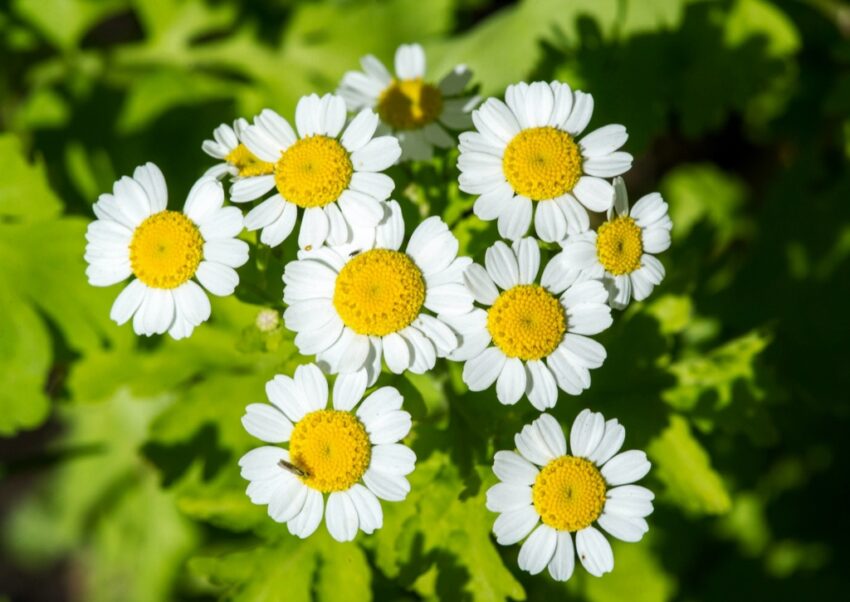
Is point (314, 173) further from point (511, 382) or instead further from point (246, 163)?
point (511, 382)

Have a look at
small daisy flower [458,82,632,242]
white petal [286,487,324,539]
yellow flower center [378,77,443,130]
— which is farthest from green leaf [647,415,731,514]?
yellow flower center [378,77,443,130]

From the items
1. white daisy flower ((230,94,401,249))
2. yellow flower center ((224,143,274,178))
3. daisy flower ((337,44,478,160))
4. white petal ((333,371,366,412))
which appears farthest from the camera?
daisy flower ((337,44,478,160))

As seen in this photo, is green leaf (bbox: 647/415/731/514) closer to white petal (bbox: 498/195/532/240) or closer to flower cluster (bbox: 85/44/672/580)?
flower cluster (bbox: 85/44/672/580)

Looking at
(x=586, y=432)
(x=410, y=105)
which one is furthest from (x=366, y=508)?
(x=410, y=105)

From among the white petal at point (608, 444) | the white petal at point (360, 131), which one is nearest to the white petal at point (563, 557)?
the white petal at point (608, 444)

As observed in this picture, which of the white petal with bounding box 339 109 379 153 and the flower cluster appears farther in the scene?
the white petal with bounding box 339 109 379 153

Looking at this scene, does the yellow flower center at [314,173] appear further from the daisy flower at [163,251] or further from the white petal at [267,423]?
the white petal at [267,423]

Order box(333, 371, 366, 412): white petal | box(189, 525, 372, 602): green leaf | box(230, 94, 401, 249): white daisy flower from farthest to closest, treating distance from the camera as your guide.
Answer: box(189, 525, 372, 602): green leaf, box(230, 94, 401, 249): white daisy flower, box(333, 371, 366, 412): white petal
